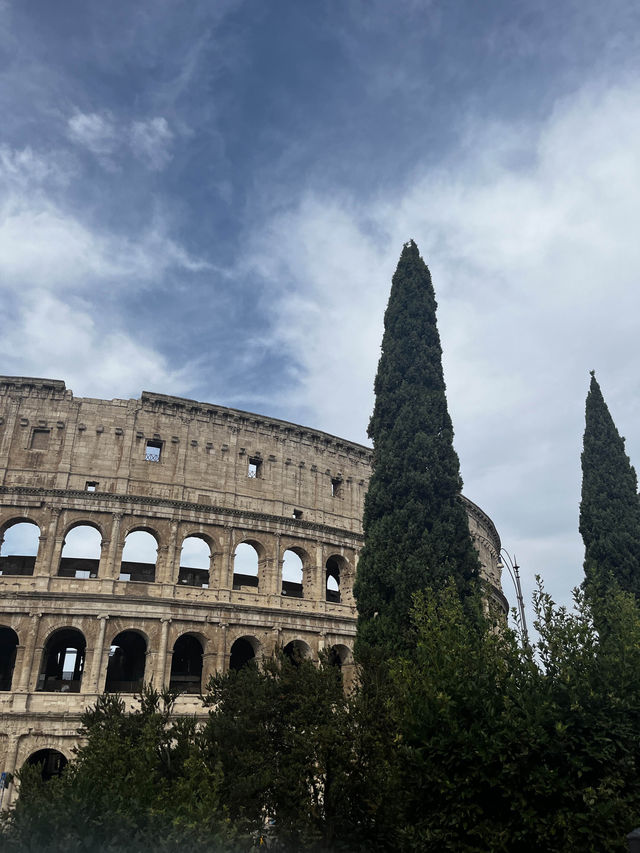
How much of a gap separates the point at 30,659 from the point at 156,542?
6620 mm

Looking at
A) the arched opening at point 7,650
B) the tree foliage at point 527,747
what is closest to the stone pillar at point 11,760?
the arched opening at point 7,650

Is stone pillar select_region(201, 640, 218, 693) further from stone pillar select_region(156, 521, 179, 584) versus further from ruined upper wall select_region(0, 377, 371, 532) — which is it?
ruined upper wall select_region(0, 377, 371, 532)

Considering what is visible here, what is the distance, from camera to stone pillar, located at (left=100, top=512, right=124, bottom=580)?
27.5 m

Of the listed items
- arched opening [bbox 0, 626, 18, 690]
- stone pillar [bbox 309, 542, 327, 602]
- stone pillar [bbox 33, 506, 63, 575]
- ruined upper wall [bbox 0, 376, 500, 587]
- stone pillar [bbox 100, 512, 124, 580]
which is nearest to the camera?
stone pillar [bbox 33, 506, 63, 575]

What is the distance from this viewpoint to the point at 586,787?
29.3 feet

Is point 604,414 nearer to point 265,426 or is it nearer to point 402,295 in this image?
point 402,295

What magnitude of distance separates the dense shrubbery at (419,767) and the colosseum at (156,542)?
11.1 metres

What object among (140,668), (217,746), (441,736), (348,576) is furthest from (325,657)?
(140,668)

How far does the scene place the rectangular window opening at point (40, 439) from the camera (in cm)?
2863

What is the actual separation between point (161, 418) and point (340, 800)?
20.7 m

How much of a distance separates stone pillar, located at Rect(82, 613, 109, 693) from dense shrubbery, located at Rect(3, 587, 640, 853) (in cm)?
1180

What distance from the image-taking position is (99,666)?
25734 mm

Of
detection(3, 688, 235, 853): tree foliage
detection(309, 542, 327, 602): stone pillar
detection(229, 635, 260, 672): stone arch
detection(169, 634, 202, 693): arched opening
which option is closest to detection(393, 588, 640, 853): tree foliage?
detection(3, 688, 235, 853): tree foliage

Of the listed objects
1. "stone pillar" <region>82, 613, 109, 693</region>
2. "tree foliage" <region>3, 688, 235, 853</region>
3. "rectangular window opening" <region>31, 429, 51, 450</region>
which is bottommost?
"tree foliage" <region>3, 688, 235, 853</region>
